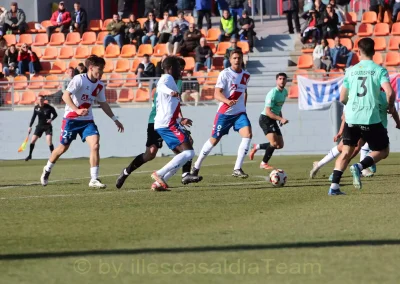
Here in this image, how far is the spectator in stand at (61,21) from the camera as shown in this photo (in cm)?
3550

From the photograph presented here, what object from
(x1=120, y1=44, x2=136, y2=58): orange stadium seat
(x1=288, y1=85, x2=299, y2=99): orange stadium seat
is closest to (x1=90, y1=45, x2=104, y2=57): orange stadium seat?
(x1=120, y1=44, x2=136, y2=58): orange stadium seat

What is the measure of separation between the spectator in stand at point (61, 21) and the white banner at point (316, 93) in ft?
38.0

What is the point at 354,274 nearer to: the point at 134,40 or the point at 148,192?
the point at 148,192

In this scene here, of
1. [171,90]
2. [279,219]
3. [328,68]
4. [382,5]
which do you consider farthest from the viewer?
[382,5]

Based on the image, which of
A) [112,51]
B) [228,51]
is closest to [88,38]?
[112,51]

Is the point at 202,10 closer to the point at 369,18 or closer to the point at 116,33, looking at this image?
the point at 116,33

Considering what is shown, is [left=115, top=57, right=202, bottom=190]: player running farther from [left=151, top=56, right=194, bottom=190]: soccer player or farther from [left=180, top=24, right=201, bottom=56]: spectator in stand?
[left=180, top=24, right=201, bottom=56]: spectator in stand

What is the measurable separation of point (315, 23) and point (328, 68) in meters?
2.34

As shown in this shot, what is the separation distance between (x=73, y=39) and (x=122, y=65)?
3493mm

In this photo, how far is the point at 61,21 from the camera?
35500 millimetres

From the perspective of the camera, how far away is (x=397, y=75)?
2667 cm

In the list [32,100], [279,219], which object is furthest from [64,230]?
[32,100]

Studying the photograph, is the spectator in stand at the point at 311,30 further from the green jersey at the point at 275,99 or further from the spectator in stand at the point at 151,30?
the green jersey at the point at 275,99

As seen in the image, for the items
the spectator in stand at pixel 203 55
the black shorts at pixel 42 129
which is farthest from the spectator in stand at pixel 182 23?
the black shorts at pixel 42 129
